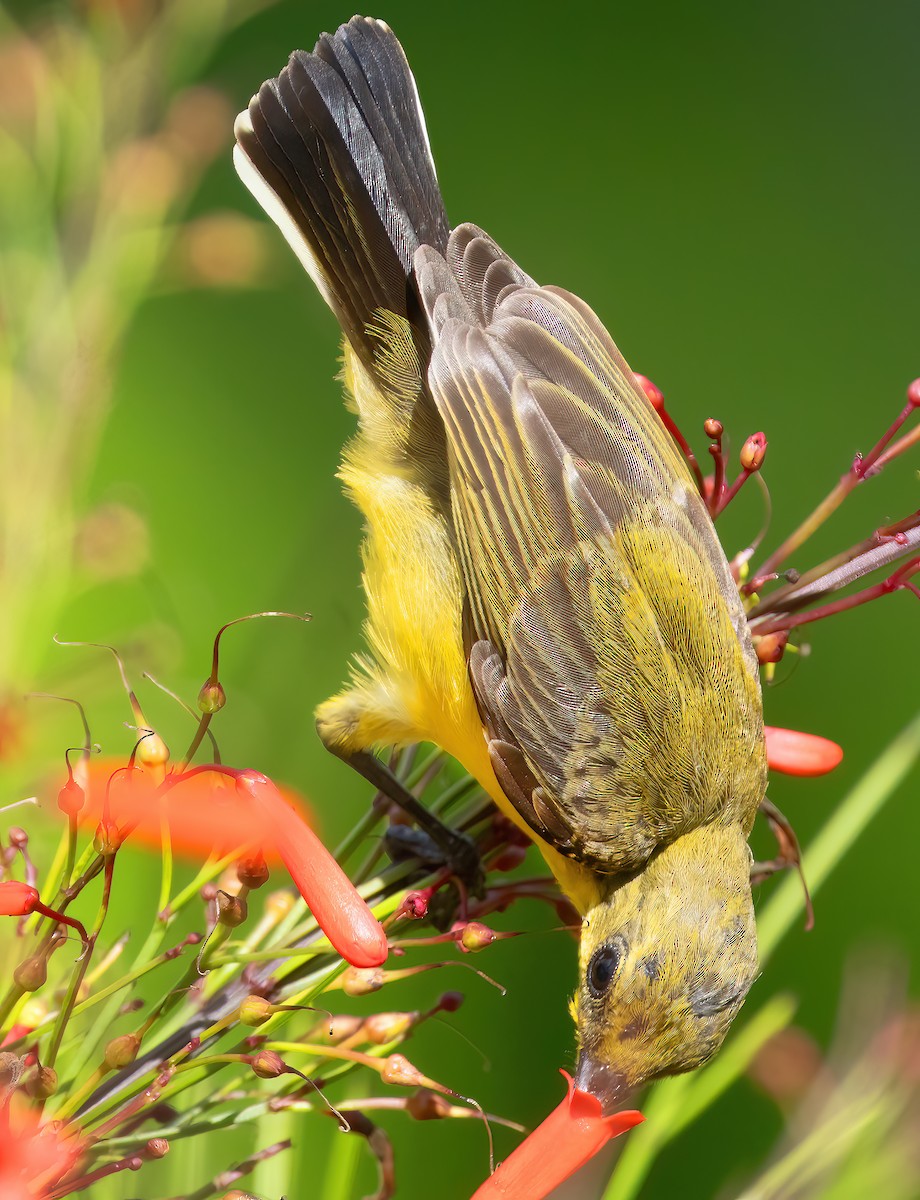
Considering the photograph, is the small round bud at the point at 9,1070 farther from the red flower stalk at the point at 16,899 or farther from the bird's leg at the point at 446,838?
the bird's leg at the point at 446,838

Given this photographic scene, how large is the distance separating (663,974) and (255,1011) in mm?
563

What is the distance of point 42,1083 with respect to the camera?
737mm

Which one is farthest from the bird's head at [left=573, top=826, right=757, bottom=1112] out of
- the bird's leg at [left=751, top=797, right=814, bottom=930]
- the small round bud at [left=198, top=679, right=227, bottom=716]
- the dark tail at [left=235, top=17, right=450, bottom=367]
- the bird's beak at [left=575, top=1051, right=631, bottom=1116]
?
the dark tail at [left=235, top=17, right=450, bottom=367]

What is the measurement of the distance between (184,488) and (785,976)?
3.67ft

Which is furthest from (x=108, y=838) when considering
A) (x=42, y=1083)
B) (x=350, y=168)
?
(x=350, y=168)

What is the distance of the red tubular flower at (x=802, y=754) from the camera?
1.17 m

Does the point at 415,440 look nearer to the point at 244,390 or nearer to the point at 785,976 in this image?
the point at 244,390

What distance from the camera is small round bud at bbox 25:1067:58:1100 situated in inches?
29.0

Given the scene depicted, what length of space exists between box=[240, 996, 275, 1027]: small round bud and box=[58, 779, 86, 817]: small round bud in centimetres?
15

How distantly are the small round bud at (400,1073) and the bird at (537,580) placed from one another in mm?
446

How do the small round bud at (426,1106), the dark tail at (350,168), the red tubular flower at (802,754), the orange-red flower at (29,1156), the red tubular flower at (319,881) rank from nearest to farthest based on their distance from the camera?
the orange-red flower at (29,1156)
the red tubular flower at (319,881)
the small round bud at (426,1106)
the red tubular flower at (802,754)
the dark tail at (350,168)

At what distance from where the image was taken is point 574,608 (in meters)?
1.40

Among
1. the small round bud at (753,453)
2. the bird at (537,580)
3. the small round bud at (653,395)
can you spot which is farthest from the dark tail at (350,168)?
the small round bud at (753,453)

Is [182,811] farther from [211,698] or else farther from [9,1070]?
[9,1070]
